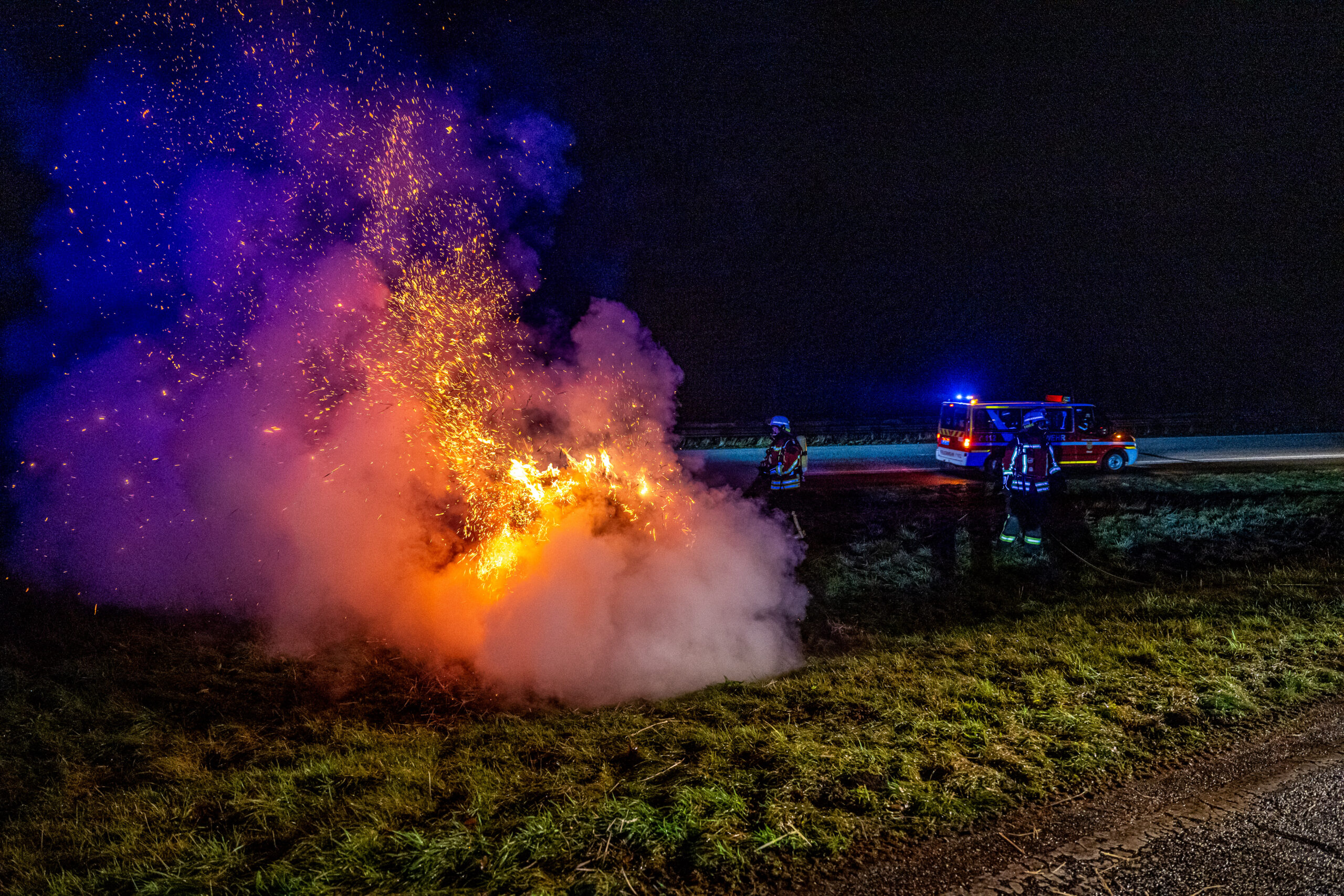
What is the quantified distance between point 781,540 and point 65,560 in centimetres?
978

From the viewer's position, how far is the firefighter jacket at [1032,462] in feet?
35.3

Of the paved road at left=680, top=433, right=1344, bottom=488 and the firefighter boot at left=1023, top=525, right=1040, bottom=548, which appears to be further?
the paved road at left=680, top=433, right=1344, bottom=488

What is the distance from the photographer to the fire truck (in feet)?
53.2

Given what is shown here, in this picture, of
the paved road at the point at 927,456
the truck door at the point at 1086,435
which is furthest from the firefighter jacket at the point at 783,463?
the truck door at the point at 1086,435

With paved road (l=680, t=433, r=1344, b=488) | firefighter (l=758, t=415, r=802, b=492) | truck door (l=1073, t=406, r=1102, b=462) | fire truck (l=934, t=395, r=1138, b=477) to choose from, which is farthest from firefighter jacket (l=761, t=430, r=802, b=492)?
truck door (l=1073, t=406, r=1102, b=462)

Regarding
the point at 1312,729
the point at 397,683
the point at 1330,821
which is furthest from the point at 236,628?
the point at 1312,729

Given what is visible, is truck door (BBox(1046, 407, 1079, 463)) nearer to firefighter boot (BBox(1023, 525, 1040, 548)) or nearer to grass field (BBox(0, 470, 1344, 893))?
grass field (BBox(0, 470, 1344, 893))

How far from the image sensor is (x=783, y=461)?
10922 millimetres

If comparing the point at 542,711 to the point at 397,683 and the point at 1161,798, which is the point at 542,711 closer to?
the point at 397,683

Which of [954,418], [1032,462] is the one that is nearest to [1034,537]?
[1032,462]

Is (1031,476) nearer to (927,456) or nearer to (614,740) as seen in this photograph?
(614,740)

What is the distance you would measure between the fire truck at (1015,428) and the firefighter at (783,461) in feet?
22.9

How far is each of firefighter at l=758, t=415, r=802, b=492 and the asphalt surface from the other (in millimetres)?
6652

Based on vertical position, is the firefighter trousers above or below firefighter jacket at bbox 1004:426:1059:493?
below
